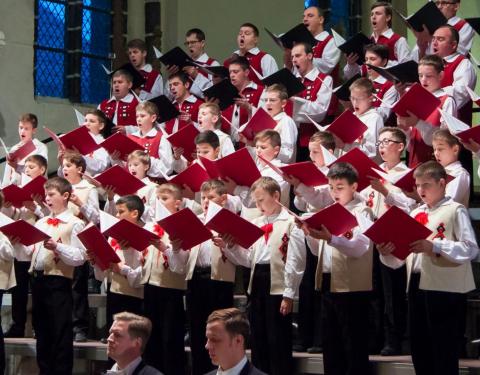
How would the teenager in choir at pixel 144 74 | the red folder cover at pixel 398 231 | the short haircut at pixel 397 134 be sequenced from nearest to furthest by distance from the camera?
the red folder cover at pixel 398 231 → the short haircut at pixel 397 134 → the teenager in choir at pixel 144 74

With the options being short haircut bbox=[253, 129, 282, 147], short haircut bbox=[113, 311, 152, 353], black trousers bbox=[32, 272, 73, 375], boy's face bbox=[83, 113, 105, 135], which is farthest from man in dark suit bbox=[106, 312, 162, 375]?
boy's face bbox=[83, 113, 105, 135]

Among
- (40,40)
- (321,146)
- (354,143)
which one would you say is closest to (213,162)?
(321,146)

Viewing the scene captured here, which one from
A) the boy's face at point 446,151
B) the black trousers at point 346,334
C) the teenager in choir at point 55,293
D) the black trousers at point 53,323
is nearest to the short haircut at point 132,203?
the teenager in choir at point 55,293

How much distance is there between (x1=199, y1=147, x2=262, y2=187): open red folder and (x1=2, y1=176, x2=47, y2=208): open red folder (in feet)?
3.91

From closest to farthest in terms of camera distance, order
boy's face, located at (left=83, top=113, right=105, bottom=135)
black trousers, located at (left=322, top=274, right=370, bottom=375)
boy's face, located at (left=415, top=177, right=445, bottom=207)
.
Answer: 1. boy's face, located at (left=415, top=177, right=445, bottom=207)
2. black trousers, located at (left=322, top=274, right=370, bottom=375)
3. boy's face, located at (left=83, top=113, right=105, bottom=135)

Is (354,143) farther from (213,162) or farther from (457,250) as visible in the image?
(457,250)

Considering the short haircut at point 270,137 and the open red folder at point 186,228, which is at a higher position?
the short haircut at point 270,137

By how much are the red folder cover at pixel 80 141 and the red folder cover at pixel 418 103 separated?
7.56 ft

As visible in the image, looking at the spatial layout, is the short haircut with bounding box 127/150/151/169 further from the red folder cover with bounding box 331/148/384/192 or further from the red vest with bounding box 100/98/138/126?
the red folder cover with bounding box 331/148/384/192

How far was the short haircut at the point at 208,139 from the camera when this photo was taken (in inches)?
292

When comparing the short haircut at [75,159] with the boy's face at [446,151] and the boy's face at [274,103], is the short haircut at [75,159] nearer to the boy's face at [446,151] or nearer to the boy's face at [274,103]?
the boy's face at [274,103]

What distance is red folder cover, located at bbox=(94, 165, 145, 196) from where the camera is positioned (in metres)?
7.08

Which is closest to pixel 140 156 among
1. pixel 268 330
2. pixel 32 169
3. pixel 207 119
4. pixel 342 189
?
pixel 207 119

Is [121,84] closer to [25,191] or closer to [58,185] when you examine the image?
[25,191]
